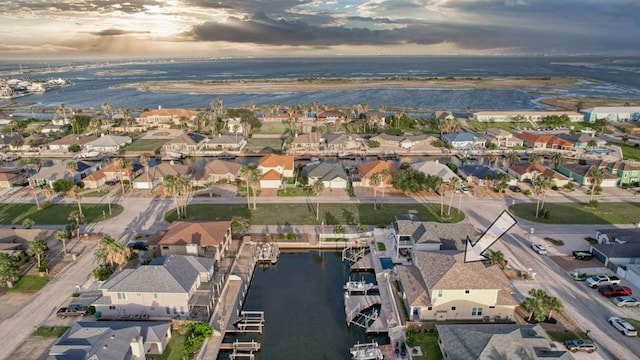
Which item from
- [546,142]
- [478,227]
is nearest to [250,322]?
[478,227]

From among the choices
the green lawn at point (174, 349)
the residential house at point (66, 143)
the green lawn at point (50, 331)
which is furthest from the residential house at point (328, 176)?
the residential house at point (66, 143)

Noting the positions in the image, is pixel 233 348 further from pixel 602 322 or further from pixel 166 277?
pixel 602 322

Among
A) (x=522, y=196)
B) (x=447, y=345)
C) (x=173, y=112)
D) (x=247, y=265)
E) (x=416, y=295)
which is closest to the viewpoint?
(x=447, y=345)

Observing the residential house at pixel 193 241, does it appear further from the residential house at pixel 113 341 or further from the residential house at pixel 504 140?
the residential house at pixel 504 140

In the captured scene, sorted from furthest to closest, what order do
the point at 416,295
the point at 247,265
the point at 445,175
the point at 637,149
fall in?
the point at 637,149 → the point at 445,175 → the point at 247,265 → the point at 416,295

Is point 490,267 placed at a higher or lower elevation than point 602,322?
higher

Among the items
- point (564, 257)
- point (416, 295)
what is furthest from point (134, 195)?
point (564, 257)
